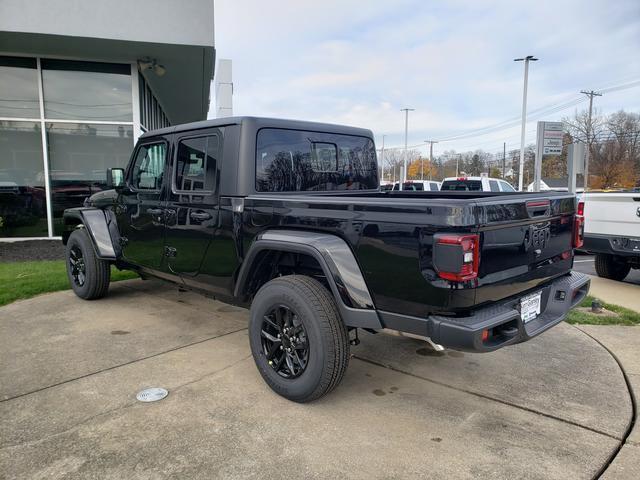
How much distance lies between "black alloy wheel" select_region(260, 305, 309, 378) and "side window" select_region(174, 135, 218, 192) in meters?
1.18

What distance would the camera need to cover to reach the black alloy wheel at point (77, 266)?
5414 mm

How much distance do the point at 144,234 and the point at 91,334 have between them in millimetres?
1057

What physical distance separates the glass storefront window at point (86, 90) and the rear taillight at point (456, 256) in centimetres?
972

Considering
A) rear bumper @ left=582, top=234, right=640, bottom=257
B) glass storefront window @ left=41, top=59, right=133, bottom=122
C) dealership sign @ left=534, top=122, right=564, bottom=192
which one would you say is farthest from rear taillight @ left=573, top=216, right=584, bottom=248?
glass storefront window @ left=41, top=59, right=133, bottom=122

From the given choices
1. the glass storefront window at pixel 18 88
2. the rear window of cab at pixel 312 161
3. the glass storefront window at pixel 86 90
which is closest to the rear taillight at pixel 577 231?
the rear window of cab at pixel 312 161

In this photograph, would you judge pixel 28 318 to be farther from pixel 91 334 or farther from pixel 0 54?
pixel 0 54

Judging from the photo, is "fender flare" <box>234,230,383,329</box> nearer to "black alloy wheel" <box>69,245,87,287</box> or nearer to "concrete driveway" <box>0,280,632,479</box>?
"concrete driveway" <box>0,280,632,479</box>

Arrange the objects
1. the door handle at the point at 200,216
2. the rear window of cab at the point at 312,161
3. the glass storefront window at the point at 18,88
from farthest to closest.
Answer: the glass storefront window at the point at 18,88, the door handle at the point at 200,216, the rear window of cab at the point at 312,161

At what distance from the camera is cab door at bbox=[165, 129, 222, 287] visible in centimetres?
361

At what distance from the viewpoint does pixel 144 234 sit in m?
4.45

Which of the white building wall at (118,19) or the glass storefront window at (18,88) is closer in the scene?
the white building wall at (118,19)

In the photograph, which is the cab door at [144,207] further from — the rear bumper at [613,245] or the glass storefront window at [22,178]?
the glass storefront window at [22,178]

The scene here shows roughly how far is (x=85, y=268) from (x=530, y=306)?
4.68 m

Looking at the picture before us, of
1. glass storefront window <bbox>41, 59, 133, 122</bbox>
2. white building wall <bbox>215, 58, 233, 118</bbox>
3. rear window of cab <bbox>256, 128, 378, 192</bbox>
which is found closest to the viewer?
rear window of cab <bbox>256, 128, 378, 192</bbox>
